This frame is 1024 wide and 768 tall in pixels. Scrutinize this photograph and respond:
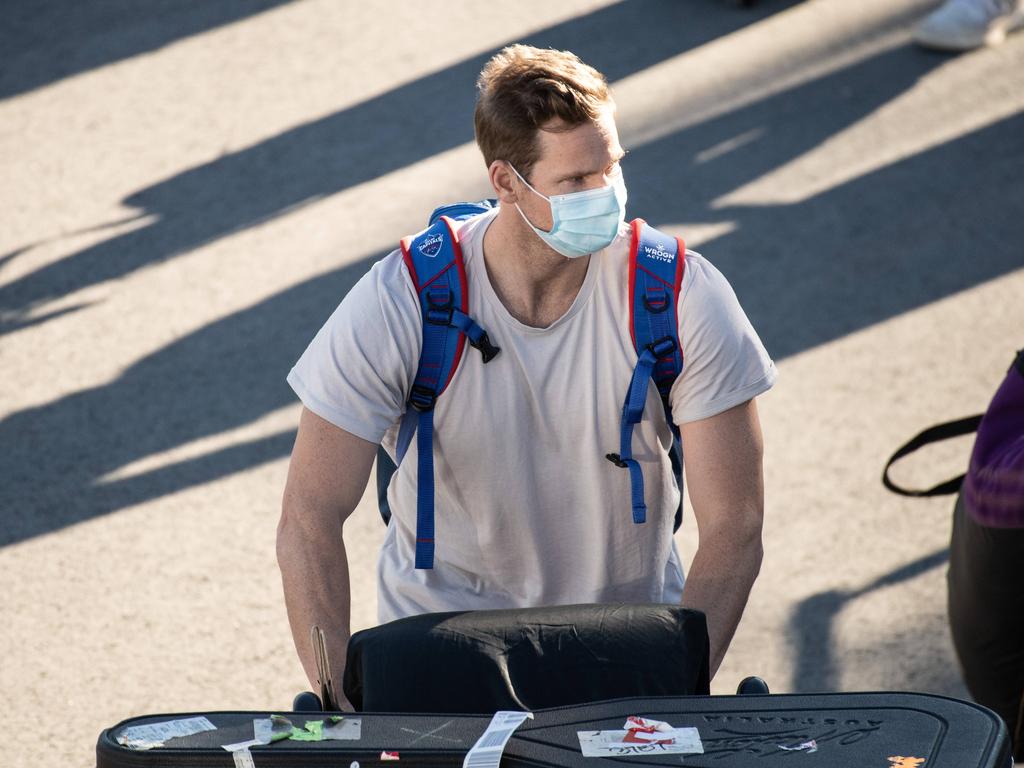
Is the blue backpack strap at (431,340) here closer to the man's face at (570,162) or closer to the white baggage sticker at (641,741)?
the man's face at (570,162)

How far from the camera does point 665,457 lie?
240cm

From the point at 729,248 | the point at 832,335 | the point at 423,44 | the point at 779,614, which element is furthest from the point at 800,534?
the point at 423,44

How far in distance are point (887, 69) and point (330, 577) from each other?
5533mm

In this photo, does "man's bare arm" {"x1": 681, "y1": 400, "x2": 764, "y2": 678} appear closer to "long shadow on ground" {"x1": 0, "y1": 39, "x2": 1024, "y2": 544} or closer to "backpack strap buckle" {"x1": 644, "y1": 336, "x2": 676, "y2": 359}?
"backpack strap buckle" {"x1": 644, "y1": 336, "x2": 676, "y2": 359}

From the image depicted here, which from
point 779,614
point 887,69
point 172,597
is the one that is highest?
point 887,69

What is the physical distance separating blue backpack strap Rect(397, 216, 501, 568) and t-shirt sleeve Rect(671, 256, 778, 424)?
325 millimetres

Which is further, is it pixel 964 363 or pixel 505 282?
pixel 964 363

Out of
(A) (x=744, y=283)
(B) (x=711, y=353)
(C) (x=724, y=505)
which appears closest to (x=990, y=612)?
(C) (x=724, y=505)

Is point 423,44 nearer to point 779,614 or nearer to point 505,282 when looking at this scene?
point 779,614

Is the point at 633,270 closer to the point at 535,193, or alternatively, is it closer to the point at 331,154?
the point at 535,193

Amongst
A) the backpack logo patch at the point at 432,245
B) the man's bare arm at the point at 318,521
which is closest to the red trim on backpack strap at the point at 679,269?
the backpack logo patch at the point at 432,245

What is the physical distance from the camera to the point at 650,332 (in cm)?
227

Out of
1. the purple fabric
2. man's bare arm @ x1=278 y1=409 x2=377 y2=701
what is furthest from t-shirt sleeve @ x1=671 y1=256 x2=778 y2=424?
the purple fabric

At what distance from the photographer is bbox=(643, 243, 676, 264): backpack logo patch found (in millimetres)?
2307
